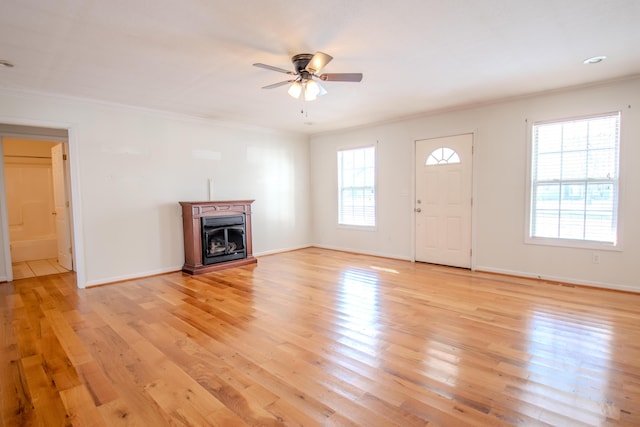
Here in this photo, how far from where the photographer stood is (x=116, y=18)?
2361 mm

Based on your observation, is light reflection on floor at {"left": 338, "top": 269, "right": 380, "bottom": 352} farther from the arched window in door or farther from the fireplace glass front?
the arched window in door

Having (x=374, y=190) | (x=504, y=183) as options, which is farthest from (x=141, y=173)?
(x=504, y=183)

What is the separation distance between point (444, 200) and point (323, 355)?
3669 mm

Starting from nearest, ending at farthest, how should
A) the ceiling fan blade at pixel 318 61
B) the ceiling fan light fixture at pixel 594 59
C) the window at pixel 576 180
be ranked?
the ceiling fan blade at pixel 318 61 → the ceiling fan light fixture at pixel 594 59 → the window at pixel 576 180

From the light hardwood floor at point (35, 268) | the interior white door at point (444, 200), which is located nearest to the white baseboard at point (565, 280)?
the interior white door at point (444, 200)

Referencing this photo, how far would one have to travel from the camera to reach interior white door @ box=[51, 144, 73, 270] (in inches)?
214

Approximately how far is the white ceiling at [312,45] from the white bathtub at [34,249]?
12.5ft

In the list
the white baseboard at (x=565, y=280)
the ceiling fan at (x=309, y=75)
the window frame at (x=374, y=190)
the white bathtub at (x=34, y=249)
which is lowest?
the white baseboard at (x=565, y=280)

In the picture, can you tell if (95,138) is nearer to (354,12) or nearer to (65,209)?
(65,209)

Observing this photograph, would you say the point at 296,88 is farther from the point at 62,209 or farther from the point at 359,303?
the point at 62,209

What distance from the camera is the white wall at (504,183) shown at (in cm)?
383

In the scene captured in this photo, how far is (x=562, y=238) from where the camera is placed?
4.28 meters

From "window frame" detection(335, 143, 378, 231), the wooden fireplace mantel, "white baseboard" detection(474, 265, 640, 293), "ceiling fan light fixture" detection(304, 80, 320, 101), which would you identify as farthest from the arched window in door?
the wooden fireplace mantel

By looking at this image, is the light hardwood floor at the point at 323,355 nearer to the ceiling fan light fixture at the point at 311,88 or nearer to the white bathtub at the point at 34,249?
the ceiling fan light fixture at the point at 311,88
